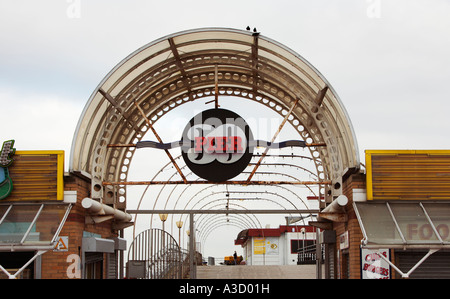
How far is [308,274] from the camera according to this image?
33.2 m

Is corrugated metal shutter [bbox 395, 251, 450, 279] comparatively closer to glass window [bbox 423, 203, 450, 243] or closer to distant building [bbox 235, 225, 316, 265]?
glass window [bbox 423, 203, 450, 243]

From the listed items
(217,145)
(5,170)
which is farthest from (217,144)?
(5,170)

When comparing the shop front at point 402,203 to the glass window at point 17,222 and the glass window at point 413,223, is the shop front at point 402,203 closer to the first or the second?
the glass window at point 413,223

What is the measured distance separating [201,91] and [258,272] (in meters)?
15.5

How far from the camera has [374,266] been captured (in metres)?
16.2

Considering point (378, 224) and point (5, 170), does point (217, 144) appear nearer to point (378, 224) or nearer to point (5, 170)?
point (378, 224)

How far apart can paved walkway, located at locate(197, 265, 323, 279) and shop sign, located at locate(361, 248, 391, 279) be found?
51.2 feet

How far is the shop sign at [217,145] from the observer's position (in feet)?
Result: 58.2

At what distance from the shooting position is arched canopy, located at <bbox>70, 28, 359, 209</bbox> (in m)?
17.7

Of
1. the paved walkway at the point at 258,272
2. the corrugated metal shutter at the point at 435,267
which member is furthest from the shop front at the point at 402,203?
the paved walkway at the point at 258,272

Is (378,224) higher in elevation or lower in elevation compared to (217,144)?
lower

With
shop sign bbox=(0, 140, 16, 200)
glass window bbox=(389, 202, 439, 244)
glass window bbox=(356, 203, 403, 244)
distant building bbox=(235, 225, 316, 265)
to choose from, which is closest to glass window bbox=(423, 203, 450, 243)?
glass window bbox=(389, 202, 439, 244)
